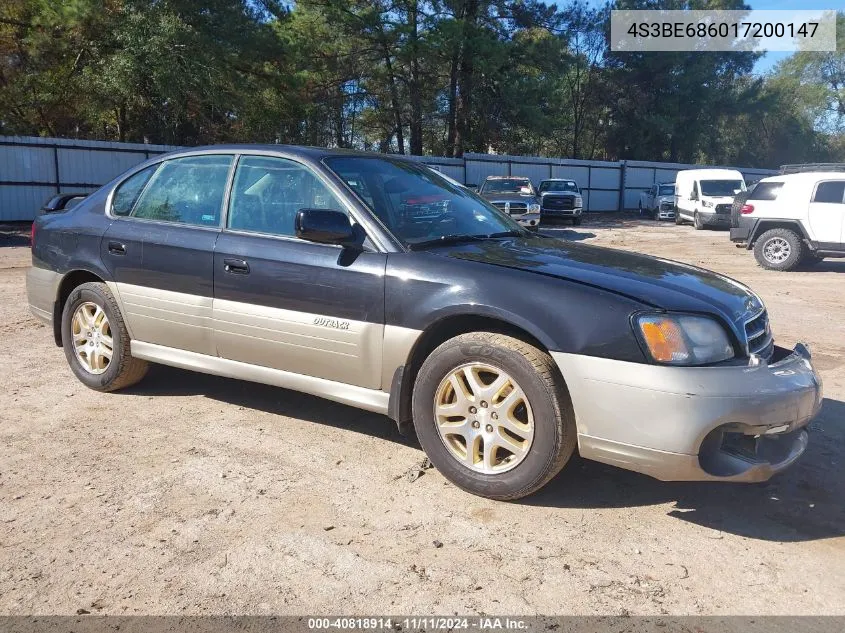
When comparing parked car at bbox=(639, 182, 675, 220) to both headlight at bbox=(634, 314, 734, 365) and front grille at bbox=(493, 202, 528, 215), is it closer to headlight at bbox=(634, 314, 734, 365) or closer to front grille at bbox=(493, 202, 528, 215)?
front grille at bbox=(493, 202, 528, 215)

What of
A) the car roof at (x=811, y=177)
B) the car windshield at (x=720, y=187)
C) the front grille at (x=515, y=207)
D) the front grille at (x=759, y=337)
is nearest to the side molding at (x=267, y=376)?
the front grille at (x=759, y=337)

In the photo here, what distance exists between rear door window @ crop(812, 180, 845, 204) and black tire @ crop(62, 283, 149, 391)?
37.9ft

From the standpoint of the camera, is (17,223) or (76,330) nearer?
(76,330)

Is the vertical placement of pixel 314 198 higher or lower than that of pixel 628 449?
higher

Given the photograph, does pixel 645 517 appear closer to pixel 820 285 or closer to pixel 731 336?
pixel 731 336

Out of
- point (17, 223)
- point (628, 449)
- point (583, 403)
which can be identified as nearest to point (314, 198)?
point (583, 403)

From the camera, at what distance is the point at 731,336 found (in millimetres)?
3078

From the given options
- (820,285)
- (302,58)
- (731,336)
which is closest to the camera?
(731,336)

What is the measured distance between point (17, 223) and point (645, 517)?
19.7 meters

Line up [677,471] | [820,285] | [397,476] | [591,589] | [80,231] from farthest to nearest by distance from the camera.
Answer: [820,285] < [80,231] < [397,476] < [677,471] < [591,589]

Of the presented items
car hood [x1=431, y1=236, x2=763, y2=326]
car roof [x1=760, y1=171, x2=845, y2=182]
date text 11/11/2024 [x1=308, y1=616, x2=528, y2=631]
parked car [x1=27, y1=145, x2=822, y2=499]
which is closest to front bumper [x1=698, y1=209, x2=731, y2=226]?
car roof [x1=760, y1=171, x2=845, y2=182]

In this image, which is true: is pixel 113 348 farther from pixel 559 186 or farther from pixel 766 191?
pixel 559 186

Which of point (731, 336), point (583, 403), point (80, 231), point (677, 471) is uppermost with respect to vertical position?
point (80, 231)

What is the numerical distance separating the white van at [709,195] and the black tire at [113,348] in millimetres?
22038
